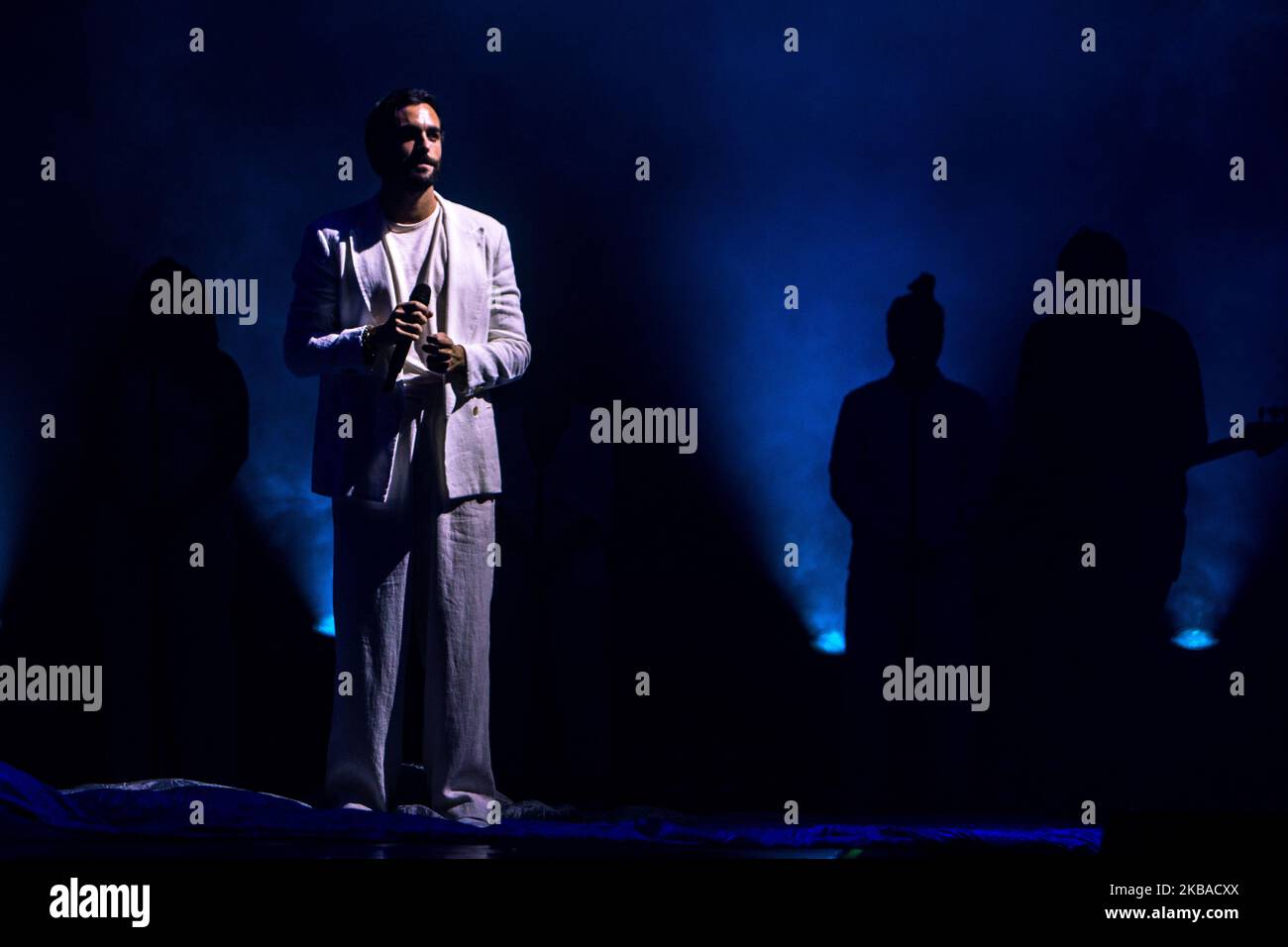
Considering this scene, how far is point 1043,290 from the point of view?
522 cm

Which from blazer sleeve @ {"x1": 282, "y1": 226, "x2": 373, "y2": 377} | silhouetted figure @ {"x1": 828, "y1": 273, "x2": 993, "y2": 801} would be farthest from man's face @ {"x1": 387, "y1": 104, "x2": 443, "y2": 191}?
Answer: silhouetted figure @ {"x1": 828, "y1": 273, "x2": 993, "y2": 801}

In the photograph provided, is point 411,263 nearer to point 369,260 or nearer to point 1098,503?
point 369,260

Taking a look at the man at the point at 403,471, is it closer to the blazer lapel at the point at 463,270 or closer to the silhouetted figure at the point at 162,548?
the blazer lapel at the point at 463,270

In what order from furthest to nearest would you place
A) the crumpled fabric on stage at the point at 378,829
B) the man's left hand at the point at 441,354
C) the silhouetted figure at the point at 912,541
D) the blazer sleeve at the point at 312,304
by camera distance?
the silhouetted figure at the point at 912,541 → the blazer sleeve at the point at 312,304 → the man's left hand at the point at 441,354 → the crumpled fabric on stage at the point at 378,829

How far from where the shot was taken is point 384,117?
4.88m

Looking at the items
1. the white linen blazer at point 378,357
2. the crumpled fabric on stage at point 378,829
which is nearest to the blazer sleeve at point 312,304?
the white linen blazer at point 378,357

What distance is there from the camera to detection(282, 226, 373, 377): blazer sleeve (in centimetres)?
480

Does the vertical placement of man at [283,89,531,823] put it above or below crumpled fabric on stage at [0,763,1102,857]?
above

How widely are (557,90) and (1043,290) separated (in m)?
1.65

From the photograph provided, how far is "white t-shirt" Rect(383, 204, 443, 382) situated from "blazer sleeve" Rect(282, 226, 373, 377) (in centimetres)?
14

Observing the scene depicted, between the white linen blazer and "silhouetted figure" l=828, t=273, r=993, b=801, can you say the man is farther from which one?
"silhouetted figure" l=828, t=273, r=993, b=801

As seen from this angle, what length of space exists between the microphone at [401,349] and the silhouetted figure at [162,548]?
89cm

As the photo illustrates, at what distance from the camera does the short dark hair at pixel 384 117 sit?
4.87 m

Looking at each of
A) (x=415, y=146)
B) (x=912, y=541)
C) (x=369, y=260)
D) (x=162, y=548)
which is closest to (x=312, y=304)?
(x=369, y=260)
